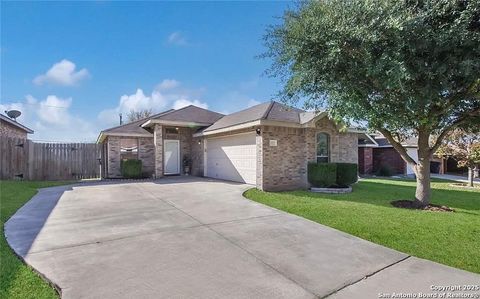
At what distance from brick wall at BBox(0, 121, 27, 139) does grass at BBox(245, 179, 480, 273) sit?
15896 mm

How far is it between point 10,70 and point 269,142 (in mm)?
12675

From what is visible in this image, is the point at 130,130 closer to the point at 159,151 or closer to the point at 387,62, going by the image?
the point at 159,151

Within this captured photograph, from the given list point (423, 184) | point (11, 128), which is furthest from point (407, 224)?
point (11, 128)

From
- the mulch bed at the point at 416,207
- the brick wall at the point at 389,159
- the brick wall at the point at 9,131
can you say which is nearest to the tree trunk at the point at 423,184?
the mulch bed at the point at 416,207

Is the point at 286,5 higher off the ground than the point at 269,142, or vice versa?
the point at 286,5

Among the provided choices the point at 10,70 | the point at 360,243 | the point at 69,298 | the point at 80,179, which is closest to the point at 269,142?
the point at 360,243

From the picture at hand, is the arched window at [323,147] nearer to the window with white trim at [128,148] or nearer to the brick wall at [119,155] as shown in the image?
the brick wall at [119,155]

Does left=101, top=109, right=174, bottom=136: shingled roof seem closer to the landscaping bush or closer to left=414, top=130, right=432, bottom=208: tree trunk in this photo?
the landscaping bush

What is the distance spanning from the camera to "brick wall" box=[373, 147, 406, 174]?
23.6 m

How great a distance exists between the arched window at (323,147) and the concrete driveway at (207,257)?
736 cm

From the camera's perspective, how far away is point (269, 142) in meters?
11.9

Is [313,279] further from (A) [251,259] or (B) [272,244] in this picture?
(B) [272,244]

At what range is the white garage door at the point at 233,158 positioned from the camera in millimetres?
12906

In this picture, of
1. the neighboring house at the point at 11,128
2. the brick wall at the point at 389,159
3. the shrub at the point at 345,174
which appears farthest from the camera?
the brick wall at the point at 389,159
